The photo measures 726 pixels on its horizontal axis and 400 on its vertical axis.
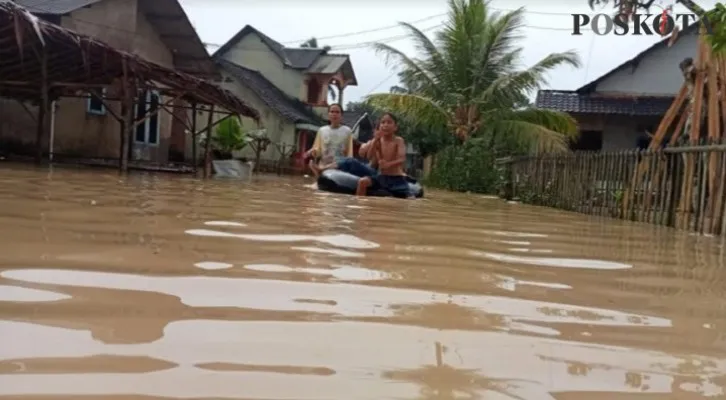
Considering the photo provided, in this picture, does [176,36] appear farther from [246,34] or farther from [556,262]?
[556,262]

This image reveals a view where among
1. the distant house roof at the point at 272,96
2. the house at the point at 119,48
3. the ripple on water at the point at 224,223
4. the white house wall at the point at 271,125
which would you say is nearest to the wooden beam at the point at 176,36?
the house at the point at 119,48

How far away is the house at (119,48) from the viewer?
16203 millimetres

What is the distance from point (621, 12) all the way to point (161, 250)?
25.4 feet

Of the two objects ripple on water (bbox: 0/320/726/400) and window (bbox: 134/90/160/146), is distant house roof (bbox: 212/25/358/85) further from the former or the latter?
ripple on water (bbox: 0/320/726/400)

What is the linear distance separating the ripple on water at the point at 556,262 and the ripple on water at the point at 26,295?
2.05 metres

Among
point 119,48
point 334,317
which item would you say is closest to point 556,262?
point 334,317

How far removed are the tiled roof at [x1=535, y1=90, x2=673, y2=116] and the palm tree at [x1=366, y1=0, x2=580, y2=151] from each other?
4.48 ft

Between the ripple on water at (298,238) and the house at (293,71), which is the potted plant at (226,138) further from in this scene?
the ripple on water at (298,238)

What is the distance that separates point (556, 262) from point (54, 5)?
50.5ft

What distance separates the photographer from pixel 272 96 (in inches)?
1235

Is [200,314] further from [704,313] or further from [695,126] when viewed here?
[695,126]

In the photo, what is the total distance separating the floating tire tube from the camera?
9634 millimetres

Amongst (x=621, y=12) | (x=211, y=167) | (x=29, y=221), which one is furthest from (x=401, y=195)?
(x=211, y=167)

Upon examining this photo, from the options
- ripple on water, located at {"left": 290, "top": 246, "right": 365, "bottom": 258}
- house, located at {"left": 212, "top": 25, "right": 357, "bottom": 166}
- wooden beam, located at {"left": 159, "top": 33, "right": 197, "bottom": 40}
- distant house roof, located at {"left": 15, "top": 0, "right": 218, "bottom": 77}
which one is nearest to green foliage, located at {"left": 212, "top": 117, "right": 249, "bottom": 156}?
distant house roof, located at {"left": 15, "top": 0, "right": 218, "bottom": 77}
